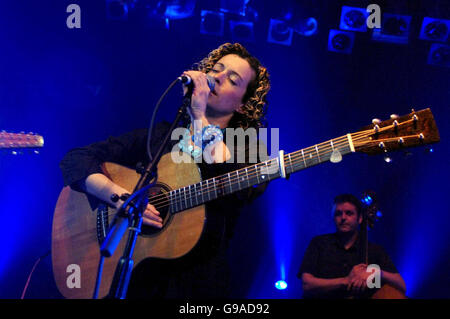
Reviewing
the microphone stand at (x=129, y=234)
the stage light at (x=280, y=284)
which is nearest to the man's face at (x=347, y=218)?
the stage light at (x=280, y=284)

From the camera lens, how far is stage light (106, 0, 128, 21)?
3.92 meters

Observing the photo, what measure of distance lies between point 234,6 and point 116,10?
1.20 meters

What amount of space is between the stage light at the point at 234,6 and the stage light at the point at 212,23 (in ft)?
0.26

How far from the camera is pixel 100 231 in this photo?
251 cm

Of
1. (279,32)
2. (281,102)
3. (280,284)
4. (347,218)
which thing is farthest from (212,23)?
(280,284)

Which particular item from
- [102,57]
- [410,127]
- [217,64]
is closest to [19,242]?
[102,57]

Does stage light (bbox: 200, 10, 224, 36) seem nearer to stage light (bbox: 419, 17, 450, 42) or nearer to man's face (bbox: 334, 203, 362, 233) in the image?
stage light (bbox: 419, 17, 450, 42)

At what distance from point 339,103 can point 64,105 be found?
2.78 metres

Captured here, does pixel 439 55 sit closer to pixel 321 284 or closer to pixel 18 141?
pixel 321 284

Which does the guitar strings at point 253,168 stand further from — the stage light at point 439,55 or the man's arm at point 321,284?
the stage light at point 439,55

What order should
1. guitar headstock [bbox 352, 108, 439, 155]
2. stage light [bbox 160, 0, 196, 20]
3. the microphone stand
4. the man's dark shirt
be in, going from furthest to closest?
1. stage light [bbox 160, 0, 196, 20]
2. the man's dark shirt
3. guitar headstock [bbox 352, 108, 439, 155]
4. the microphone stand

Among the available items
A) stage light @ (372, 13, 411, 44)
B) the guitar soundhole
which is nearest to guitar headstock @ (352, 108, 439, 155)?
the guitar soundhole

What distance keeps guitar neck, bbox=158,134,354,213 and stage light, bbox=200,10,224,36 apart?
7.25 feet

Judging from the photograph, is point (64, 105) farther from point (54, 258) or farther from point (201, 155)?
point (201, 155)
